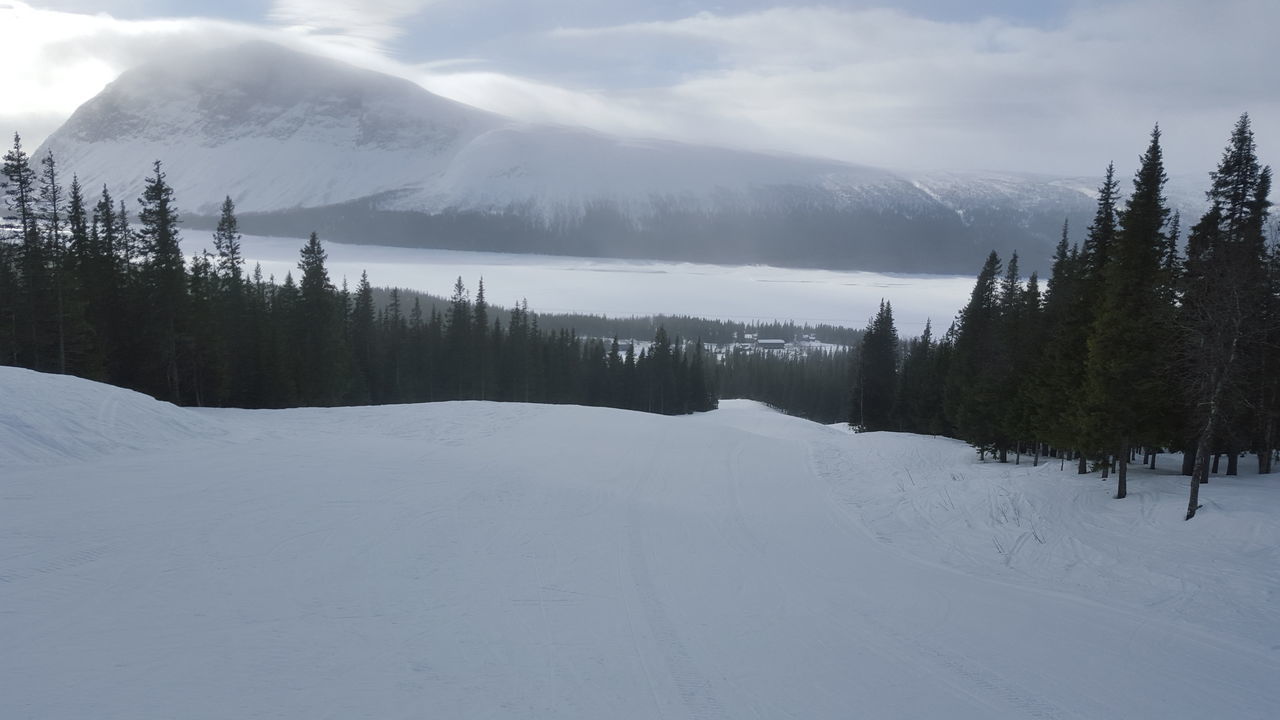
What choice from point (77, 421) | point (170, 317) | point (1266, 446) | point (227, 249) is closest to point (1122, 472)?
point (1266, 446)

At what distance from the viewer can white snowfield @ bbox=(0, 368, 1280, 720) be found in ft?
24.9

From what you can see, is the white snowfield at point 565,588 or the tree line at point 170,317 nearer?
the white snowfield at point 565,588

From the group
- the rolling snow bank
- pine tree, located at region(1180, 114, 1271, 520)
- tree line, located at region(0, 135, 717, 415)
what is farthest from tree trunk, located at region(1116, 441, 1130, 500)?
tree line, located at region(0, 135, 717, 415)

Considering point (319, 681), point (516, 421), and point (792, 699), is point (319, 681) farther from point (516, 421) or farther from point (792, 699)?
point (516, 421)

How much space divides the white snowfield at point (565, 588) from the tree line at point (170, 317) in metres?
18.9

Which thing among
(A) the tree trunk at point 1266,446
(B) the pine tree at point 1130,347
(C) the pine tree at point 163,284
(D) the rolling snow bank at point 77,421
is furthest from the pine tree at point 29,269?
(A) the tree trunk at point 1266,446

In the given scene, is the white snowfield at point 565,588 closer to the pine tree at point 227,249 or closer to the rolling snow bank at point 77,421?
the rolling snow bank at point 77,421

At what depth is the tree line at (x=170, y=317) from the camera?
33031mm

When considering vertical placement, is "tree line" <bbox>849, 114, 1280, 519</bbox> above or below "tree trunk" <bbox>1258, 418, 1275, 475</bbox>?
above

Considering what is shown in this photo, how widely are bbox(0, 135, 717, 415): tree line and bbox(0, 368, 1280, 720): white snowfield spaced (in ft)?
62.1

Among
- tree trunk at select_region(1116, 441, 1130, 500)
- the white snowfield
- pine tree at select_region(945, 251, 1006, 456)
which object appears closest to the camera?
the white snowfield

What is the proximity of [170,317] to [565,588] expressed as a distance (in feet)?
122

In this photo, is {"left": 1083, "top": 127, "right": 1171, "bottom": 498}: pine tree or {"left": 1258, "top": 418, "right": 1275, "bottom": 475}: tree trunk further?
{"left": 1258, "top": 418, "right": 1275, "bottom": 475}: tree trunk

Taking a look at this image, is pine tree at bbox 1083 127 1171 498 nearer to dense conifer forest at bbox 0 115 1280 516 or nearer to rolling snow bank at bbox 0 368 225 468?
dense conifer forest at bbox 0 115 1280 516
